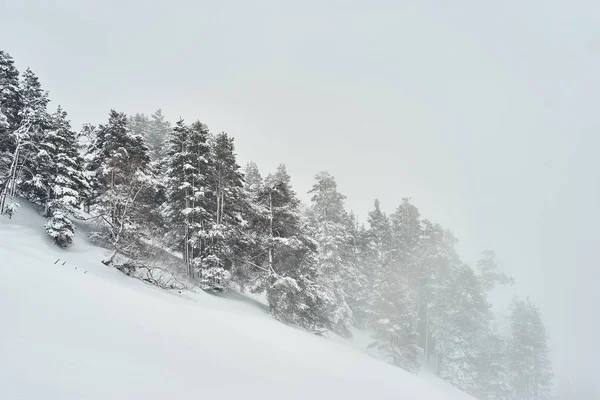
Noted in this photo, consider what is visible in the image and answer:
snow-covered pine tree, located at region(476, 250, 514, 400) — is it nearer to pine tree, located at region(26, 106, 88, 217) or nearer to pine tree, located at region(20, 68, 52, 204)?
pine tree, located at region(26, 106, 88, 217)

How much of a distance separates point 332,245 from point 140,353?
78.7 feet

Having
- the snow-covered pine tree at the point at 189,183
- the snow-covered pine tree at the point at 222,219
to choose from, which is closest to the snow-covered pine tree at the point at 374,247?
the snow-covered pine tree at the point at 222,219

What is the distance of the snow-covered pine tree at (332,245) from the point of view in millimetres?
29781

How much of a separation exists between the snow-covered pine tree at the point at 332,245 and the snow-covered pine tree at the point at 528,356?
28874mm

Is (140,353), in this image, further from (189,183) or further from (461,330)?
(461,330)

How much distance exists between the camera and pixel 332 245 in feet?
98.8

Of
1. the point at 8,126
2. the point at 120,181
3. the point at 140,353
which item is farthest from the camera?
the point at 120,181

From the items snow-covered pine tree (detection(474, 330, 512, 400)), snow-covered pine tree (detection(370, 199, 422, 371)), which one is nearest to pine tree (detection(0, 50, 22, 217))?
snow-covered pine tree (detection(370, 199, 422, 371))

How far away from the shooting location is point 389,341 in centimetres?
3053

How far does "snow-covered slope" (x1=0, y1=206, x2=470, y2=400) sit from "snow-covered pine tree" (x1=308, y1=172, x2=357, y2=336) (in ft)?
47.2

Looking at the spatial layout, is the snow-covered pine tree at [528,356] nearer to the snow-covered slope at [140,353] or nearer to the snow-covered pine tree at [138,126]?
the snow-covered slope at [140,353]

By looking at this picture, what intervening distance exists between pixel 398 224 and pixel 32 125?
3973 centimetres

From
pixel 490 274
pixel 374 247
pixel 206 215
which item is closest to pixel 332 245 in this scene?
pixel 206 215

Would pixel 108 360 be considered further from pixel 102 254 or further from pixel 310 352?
pixel 102 254
